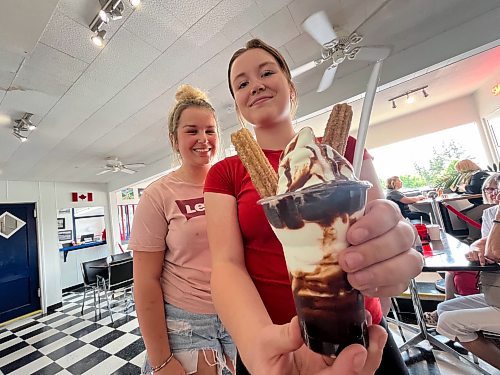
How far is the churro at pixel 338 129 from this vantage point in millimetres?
432

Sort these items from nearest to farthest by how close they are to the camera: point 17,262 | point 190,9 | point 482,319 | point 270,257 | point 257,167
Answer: point 257,167 < point 270,257 < point 482,319 < point 190,9 < point 17,262

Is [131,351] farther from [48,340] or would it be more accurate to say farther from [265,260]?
[265,260]

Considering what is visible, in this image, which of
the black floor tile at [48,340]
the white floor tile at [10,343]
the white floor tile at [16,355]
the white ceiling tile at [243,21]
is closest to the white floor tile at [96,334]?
the black floor tile at [48,340]

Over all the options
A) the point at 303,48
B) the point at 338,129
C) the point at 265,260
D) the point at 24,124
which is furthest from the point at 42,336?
the point at 303,48

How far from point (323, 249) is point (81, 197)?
25.3 ft

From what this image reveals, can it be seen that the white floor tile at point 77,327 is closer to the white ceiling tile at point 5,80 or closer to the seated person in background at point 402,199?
the white ceiling tile at point 5,80

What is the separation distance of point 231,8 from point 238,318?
1.98m

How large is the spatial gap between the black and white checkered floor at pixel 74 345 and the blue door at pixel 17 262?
0.46m

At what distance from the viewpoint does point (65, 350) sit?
9.80 feet

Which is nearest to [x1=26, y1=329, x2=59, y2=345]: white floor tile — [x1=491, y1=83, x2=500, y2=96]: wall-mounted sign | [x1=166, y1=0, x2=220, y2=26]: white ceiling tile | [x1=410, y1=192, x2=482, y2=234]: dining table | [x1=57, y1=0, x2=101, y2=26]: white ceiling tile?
[x1=57, y1=0, x2=101, y2=26]: white ceiling tile

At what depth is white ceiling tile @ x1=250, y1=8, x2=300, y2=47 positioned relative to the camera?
1.84 metres

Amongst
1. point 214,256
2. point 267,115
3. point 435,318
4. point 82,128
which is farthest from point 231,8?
point 435,318

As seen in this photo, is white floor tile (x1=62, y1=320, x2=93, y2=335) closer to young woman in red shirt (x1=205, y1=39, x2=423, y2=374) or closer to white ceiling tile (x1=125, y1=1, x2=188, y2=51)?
white ceiling tile (x1=125, y1=1, x2=188, y2=51)

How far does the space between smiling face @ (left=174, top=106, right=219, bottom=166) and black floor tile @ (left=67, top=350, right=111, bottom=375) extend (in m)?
2.91
